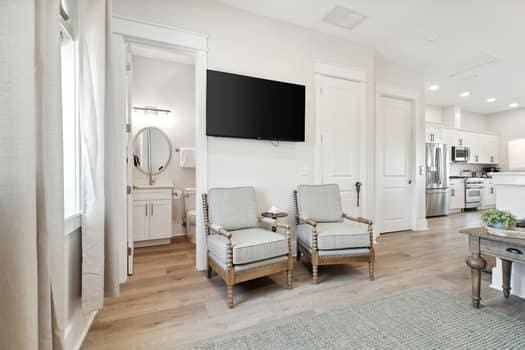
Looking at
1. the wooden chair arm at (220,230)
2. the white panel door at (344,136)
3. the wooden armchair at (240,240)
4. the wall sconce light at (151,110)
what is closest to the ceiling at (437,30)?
the white panel door at (344,136)

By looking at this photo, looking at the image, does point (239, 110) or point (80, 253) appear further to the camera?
point (239, 110)

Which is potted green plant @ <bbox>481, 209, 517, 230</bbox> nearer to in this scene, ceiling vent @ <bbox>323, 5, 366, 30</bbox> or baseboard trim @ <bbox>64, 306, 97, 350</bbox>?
ceiling vent @ <bbox>323, 5, 366, 30</bbox>

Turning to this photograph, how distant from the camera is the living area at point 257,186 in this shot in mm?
1566

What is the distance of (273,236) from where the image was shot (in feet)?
7.63

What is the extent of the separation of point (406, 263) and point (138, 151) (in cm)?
411

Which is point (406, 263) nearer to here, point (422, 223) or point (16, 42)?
point (422, 223)

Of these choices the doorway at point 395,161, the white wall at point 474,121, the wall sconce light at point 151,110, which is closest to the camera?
the wall sconce light at point 151,110

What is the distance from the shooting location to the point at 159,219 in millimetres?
3695

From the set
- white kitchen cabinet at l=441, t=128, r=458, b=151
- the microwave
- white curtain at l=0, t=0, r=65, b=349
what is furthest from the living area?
the microwave

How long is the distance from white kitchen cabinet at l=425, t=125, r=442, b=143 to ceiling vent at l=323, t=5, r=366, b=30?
4.05m

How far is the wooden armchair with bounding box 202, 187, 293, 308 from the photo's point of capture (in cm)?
207

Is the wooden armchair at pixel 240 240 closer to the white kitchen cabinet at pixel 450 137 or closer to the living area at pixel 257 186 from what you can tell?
the living area at pixel 257 186

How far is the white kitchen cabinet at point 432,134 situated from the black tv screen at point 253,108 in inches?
177

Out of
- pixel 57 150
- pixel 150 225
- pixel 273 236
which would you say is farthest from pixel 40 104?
pixel 150 225
